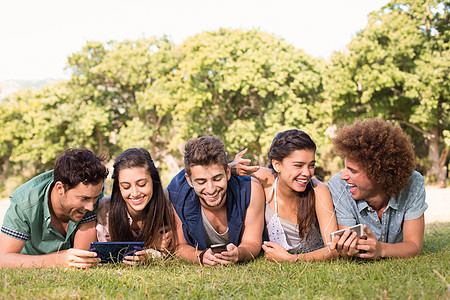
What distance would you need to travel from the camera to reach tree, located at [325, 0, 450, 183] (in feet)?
59.4

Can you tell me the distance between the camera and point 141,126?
24.8 m

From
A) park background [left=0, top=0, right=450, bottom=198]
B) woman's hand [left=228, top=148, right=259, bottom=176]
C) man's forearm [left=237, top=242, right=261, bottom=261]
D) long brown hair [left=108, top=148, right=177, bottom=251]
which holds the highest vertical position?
park background [left=0, top=0, right=450, bottom=198]

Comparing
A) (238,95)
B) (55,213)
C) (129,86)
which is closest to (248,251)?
(55,213)

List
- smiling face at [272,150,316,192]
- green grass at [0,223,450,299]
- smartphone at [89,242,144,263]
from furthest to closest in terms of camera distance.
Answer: smiling face at [272,150,316,192], smartphone at [89,242,144,263], green grass at [0,223,450,299]

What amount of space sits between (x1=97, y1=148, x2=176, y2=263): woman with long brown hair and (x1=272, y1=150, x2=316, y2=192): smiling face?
1.56 m

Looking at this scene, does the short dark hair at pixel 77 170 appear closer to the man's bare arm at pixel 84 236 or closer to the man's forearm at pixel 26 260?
the man's bare arm at pixel 84 236

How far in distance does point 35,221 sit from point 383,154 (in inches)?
160

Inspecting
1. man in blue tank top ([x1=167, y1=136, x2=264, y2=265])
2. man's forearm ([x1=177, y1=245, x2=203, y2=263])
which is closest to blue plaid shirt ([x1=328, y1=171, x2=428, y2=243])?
man in blue tank top ([x1=167, y1=136, x2=264, y2=265])

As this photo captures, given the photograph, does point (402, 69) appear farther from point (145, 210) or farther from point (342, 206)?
point (145, 210)

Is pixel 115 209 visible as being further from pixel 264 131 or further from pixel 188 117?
pixel 188 117

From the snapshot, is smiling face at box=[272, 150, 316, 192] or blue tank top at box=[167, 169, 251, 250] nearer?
smiling face at box=[272, 150, 316, 192]

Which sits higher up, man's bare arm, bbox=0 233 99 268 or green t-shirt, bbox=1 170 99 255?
green t-shirt, bbox=1 170 99 255

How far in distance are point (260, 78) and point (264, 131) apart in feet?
8.76

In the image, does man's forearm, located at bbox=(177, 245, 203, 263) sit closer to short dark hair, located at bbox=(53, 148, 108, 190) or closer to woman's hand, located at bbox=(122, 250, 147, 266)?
woman's hand, located at bbox=(122, 250, 147, 266)
